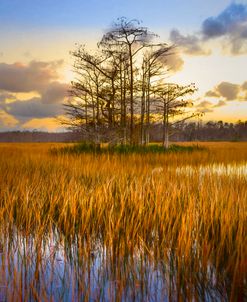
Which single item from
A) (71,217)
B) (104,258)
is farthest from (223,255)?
(71,217)

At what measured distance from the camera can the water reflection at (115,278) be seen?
229 centimetres

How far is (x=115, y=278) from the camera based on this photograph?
2.61 metres

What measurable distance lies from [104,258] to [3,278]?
90cm

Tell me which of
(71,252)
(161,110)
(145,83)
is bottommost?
(71,252)

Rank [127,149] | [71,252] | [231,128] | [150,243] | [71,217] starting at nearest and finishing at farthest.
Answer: [71,252], [150,243], [71,217], [127,149], [231,128]

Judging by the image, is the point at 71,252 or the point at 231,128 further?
the point at 231,128

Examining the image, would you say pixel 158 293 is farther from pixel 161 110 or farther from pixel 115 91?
pixel 161 110

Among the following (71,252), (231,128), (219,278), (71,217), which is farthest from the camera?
(231,128)

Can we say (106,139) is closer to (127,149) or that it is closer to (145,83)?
(127,149)

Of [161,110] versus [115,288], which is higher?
[161,110]

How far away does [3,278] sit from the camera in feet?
8.29

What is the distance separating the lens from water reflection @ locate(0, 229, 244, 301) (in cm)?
229

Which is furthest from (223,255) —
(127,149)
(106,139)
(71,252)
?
(106,139)

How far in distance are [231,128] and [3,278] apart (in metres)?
→ 131
